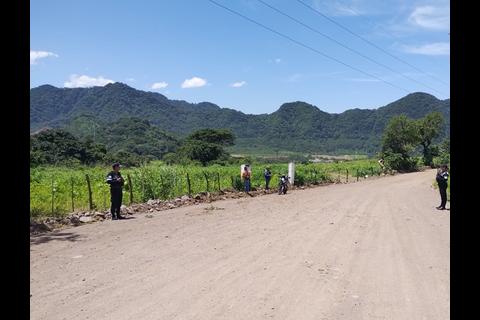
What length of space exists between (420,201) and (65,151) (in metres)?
50.6

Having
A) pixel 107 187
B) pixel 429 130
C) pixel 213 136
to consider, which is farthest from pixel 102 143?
pixel 107 187

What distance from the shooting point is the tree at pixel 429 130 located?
7319 centimetres

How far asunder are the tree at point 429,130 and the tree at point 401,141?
200 cm

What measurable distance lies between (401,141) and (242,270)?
65.7 m

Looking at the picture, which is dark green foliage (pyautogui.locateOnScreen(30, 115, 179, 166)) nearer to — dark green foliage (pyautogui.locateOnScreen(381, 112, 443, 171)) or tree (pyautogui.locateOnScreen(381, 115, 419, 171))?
dark green foliage (pyautogui.locateOnScreen(381, 112, 443, 171))

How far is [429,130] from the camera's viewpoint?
2899 inches

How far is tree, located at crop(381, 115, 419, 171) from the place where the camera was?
65.4 m

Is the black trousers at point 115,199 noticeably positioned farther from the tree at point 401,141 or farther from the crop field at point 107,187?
the tree at point 401,141

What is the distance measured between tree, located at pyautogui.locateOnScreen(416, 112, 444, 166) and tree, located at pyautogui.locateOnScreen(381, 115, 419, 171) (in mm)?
2004

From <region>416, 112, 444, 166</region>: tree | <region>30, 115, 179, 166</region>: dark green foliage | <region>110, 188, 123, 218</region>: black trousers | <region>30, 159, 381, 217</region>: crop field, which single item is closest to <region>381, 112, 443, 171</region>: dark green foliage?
<region>416, 112, 444, 166</region>: tree

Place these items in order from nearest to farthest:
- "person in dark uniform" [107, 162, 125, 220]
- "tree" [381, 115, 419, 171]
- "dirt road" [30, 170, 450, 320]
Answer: "dirt road" [30, 170, 450, 320], "person in dark uniform" [107, 162, 125, 220], "tree" [381, 115, 419, 171]

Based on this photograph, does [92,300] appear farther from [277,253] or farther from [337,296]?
[277,253]

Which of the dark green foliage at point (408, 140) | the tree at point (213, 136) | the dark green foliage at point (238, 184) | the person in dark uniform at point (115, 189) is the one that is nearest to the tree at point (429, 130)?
the dark green foliage at point (408, 140)
